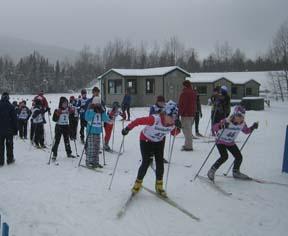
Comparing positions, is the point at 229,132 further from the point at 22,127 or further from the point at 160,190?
the point at 22,127

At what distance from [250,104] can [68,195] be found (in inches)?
1177

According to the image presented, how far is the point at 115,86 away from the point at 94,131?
27.0m

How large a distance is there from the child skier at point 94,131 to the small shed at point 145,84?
83.6ft

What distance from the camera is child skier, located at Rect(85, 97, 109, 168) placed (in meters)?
9.75

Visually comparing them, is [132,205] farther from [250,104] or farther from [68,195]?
[250,104]

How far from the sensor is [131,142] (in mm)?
14500

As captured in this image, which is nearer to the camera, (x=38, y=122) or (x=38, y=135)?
(x=38, y=122)

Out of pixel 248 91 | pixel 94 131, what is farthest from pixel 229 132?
pixel 248 91

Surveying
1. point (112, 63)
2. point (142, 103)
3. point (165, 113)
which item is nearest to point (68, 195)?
point (165, 113)

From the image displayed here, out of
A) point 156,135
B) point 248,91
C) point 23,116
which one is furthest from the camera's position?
point 248,91

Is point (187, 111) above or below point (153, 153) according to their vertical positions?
above

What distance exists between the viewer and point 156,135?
7.14m

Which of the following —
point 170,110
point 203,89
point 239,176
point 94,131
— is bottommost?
point 239,176

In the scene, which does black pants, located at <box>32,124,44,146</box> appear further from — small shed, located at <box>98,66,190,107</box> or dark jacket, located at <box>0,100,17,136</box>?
small shed, located at <box>98,66,190,107</box>
